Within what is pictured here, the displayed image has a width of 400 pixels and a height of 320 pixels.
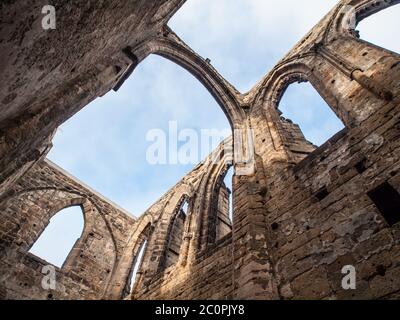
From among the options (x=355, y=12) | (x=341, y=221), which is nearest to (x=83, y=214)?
(x=341, y=221)

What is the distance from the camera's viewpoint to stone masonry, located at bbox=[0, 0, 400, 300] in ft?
9.62

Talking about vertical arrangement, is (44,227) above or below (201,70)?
below

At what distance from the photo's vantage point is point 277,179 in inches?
199

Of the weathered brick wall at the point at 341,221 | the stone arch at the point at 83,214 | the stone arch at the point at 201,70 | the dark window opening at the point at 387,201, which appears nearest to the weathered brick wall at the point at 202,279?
the weathered brick wall at the point at 341,221

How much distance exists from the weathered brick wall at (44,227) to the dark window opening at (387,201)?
8.41 meters

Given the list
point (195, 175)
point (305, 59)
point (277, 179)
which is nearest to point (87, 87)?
point (277, 179)

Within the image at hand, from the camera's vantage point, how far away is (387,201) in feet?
10.4

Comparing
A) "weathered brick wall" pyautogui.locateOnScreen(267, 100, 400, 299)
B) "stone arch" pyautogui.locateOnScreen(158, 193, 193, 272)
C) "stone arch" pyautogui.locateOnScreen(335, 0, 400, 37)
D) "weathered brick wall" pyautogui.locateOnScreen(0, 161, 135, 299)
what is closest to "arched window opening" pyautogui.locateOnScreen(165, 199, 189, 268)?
"stone arch" pyautogui.locateOnScreen(158, 193, 193, 272)

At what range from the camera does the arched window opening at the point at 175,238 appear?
336 inches

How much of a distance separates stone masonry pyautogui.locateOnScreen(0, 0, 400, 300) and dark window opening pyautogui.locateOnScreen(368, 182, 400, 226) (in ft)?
0.05

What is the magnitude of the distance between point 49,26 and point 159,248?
23.6 ft

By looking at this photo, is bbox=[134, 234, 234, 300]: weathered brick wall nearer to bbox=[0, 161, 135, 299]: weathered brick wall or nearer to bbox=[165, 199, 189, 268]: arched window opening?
bbox=[165, 199, 189, 268]: arched window opening

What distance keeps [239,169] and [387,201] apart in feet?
10.4

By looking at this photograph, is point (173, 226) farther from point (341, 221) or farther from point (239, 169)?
point (341, 221)
